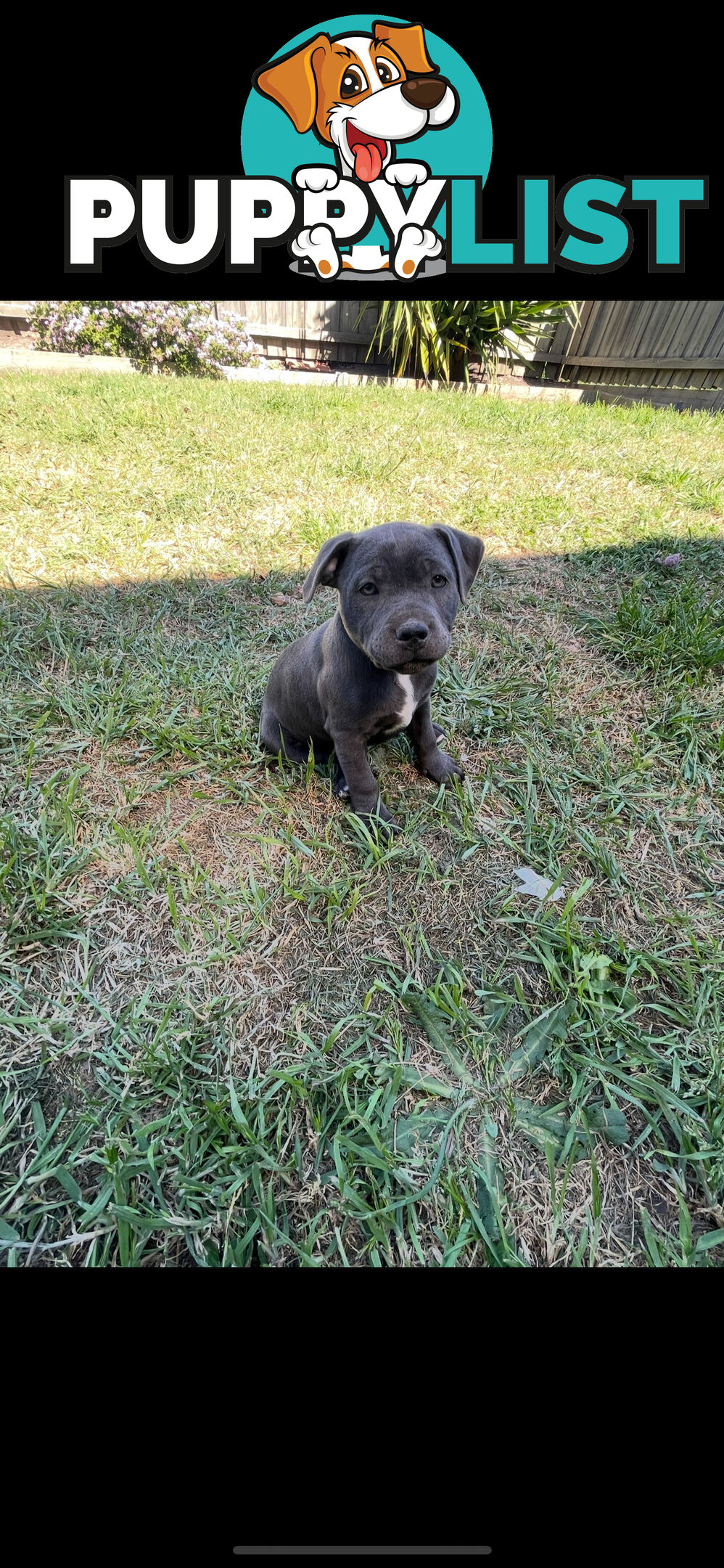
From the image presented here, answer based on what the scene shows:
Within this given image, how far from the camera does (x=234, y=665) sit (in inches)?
138

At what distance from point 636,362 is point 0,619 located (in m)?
10.8

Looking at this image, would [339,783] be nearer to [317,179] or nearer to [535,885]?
[535,885]

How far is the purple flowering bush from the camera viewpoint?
8.89 meters

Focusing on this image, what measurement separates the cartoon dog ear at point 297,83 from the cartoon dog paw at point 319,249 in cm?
106

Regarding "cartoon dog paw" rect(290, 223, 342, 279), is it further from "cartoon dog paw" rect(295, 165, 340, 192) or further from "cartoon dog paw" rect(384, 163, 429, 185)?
"cartoon dog paw" rect(384, 163, 429, 185)

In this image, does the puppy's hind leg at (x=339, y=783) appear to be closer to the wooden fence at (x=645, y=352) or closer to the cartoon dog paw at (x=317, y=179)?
the cartoon dog paw at (x=317, y=179)

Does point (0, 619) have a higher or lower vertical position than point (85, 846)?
higher

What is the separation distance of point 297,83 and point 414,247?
5.77ft

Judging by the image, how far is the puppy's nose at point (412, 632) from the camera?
6.15ft

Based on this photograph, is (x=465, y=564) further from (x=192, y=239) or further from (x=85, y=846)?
(x=192, y=239)

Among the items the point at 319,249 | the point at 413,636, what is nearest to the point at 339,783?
the point at 413,636

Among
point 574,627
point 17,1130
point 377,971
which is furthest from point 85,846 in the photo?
point 574,627

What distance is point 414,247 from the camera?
5.39m

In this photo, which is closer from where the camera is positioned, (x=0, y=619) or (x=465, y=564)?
(x=465, y=564)
